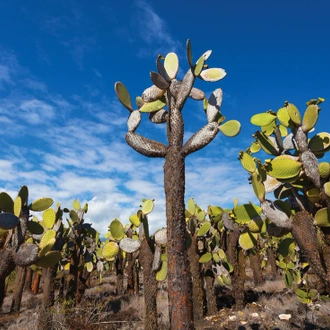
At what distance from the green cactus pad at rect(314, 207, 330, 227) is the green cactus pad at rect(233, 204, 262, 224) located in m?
0.70

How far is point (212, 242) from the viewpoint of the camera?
31.2 ft

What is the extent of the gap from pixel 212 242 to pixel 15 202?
21.8ft

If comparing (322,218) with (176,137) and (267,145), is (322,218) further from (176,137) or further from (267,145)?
(176,137)

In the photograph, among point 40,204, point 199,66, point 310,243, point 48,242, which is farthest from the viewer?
point 40,204

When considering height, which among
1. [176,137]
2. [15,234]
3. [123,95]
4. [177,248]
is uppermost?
[123,95]

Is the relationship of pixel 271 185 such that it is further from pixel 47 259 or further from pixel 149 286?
pixel 149 286

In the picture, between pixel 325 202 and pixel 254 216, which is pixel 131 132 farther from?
pixel 325 202

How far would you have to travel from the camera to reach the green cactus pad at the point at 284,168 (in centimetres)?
306

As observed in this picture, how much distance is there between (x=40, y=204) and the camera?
494cm

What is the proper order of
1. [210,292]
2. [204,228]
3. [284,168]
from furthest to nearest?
[210,292]
[204,228]
[284,168]

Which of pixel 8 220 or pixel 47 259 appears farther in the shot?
pixel 47 259

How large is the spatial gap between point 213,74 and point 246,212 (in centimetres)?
212

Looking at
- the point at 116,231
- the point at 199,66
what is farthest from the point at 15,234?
the point at 199,66

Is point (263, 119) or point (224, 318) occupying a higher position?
point (263, 119)
